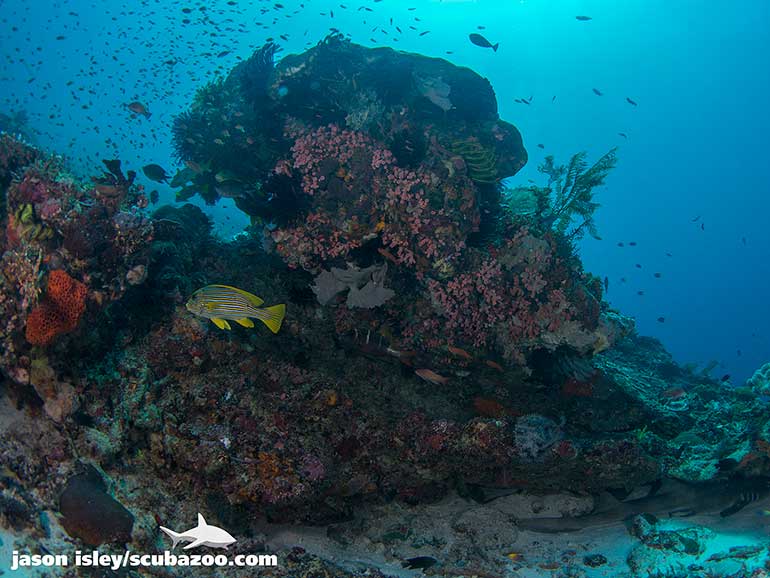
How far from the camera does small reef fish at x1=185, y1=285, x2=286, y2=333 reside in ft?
12.9

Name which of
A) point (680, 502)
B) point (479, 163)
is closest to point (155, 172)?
point (479, 163)

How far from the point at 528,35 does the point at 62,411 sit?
101 metres

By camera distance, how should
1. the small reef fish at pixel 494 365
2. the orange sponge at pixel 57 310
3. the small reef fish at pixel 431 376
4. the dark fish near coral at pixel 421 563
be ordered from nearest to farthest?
the orange sponge at pixel 57 310
the dark fish near coral at pixel 421 563
the small reef fish at pixel 431 376
the small reef fish at pixel 494 365

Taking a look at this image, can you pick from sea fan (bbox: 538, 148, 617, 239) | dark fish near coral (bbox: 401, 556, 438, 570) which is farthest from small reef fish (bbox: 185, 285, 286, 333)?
sea fan (bbox: 538, 148, 617, 239)

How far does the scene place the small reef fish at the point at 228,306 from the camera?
3.93 metres

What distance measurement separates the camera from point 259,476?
465cm

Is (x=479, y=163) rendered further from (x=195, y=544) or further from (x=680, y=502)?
(x=195, y=544)

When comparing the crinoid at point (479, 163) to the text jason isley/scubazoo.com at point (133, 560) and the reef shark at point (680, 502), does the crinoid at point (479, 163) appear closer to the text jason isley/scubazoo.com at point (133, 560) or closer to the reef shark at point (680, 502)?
the reef shark at point (680, 502)

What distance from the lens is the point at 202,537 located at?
14.2 ft

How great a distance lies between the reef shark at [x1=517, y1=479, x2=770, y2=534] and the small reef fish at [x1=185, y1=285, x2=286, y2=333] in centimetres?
489

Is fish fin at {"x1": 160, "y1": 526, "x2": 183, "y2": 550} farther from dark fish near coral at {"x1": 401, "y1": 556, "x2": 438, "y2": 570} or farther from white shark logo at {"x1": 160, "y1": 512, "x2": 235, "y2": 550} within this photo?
dark fish near coral at {"x1": 401, "y1": 556, "x2": 438, "y2": 570}

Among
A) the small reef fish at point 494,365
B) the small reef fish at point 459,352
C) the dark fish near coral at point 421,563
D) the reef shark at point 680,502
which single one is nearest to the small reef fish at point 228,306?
the small reef fish at point 459,352

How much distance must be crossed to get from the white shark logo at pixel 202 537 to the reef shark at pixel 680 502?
4.21 meters

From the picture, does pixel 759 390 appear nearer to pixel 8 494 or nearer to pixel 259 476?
pixel 259 476
